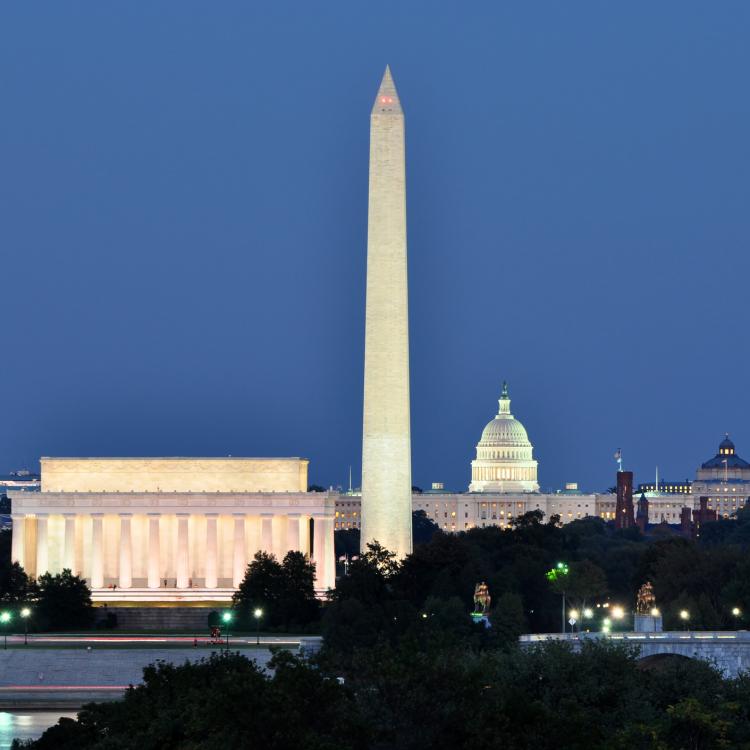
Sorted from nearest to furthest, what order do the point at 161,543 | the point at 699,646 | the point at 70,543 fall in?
the point at 699,646 < the point at 70,543 < the point at 161,543

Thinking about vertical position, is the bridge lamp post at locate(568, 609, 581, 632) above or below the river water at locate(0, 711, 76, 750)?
above

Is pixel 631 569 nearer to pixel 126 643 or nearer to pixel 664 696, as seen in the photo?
pixel 126 643

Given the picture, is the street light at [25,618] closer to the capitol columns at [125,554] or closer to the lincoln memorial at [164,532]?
the capitol columns at [125,554]

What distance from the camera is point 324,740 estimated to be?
2518 inches

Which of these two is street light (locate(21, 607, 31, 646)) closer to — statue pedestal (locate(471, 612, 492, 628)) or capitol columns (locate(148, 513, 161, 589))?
statue pedestal (locate(471, 612, 492, 628))

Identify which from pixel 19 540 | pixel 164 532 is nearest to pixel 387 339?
pixel 164 532

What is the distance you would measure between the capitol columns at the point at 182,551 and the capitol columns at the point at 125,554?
2.86 m

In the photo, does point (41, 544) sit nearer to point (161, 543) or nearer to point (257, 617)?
point (161, 543)

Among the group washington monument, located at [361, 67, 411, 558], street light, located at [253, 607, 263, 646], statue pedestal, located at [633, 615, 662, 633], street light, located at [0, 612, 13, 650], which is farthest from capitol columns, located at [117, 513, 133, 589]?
statue pedestal, located at [633, 615, 662, 633]

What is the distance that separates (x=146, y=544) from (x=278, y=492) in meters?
8.53

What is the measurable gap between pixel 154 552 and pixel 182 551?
1.67 meters

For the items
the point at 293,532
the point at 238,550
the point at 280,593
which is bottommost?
the point at 280,593

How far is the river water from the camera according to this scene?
91500mm

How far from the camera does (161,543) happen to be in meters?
164
